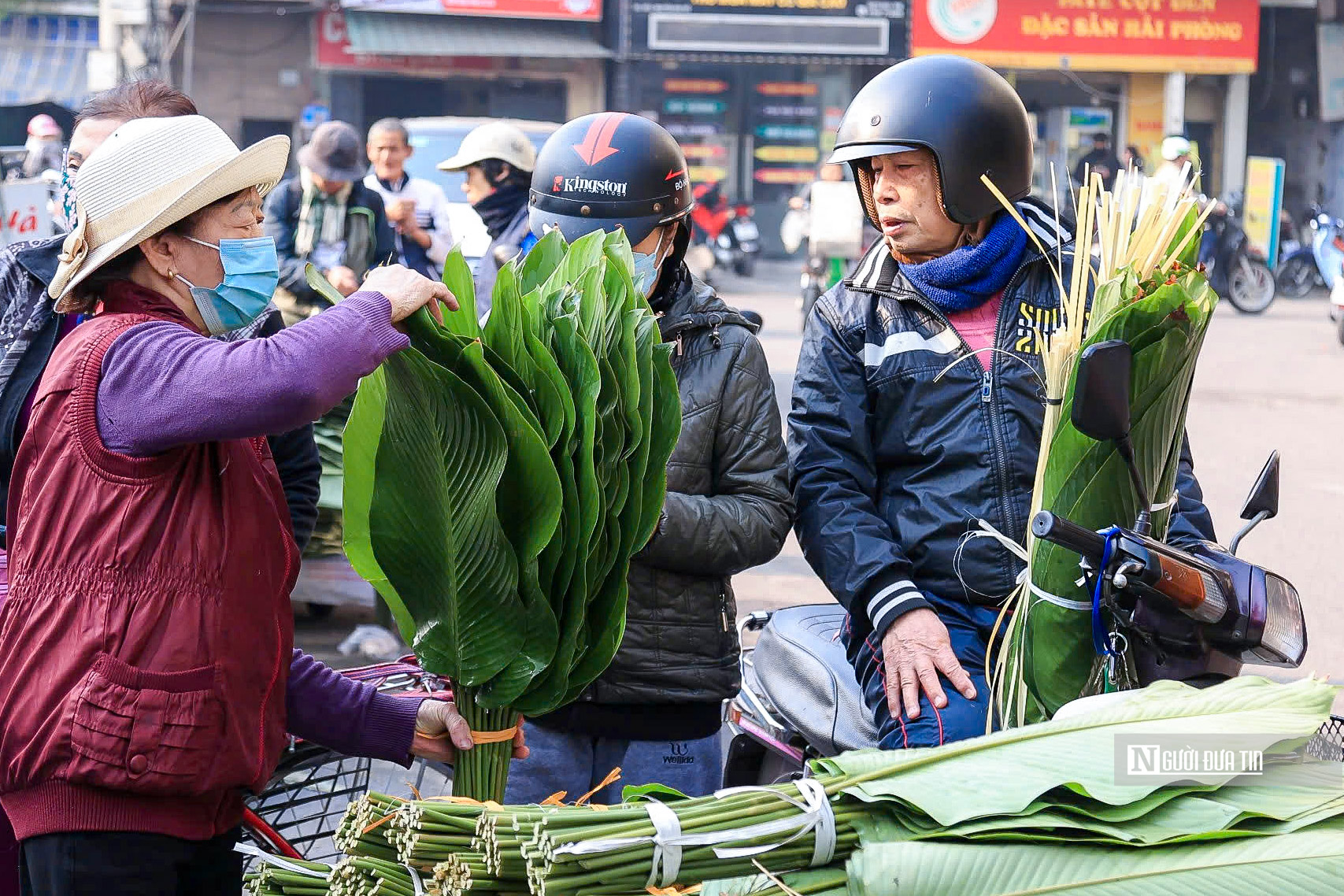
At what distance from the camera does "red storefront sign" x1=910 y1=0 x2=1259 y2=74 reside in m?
28.7

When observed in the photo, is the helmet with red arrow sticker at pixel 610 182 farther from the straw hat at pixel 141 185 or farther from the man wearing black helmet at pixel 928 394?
the straw hat at pixel 141 185

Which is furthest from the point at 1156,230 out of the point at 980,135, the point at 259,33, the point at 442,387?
the point at 259,33

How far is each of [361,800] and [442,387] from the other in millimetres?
535

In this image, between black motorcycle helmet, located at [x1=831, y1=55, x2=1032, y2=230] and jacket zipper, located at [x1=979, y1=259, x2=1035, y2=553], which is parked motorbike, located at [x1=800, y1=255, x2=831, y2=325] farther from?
jacket zipper, located at [x1=979, y1=259, x2=1035, y2=553]

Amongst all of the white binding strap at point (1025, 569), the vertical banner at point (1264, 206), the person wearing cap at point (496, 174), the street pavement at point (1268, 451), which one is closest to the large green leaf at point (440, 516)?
the white binding strap at point (1025, 569)

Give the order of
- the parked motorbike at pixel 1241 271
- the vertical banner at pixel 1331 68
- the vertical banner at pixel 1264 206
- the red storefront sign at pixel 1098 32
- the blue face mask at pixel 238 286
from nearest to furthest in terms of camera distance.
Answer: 1. the blue face mask at pixel 238 286
2. the parked motorbike at pixel 1241 271
3. the vertical banner at pixel 1264 206
4. the vertical banner at pixel 1331 68
5. the red storefront sign at pixel 1098 32

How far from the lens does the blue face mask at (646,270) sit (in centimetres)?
228

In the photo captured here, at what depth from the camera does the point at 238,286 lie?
2260 millimetres

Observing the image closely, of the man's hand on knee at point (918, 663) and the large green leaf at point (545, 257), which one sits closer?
the large green leaf at point (545, 257)

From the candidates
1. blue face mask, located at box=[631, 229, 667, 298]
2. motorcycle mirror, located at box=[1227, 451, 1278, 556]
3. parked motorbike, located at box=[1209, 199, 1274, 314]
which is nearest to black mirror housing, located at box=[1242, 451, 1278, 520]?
motorcycle mirror, located at box=[1227, 451, 1278, 556]

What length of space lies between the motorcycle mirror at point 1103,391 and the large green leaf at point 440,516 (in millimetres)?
807

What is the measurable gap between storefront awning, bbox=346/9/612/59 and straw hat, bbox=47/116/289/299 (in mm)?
26336

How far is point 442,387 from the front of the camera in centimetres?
202

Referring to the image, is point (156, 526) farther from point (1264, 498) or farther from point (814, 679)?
point (1264, 498)
